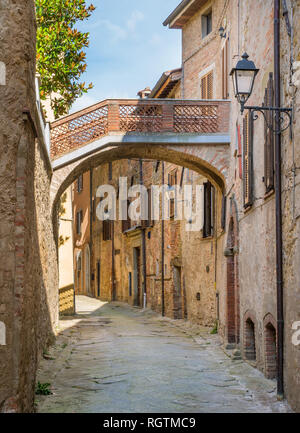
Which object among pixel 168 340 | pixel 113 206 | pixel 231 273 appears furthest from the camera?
pixel 113 206

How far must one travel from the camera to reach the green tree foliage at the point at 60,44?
46.0ft

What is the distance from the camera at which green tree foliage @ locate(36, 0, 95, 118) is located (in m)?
14.0

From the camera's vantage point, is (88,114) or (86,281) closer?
(88,114)

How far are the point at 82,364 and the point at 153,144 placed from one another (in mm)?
6015

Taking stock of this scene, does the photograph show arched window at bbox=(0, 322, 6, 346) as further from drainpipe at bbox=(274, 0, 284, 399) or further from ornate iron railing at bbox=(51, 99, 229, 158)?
ornate iron railing at bbox=(51, 99, 229, 158)

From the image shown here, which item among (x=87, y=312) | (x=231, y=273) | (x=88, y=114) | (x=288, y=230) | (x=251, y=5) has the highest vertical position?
(x=251, y=5)

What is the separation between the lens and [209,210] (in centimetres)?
1708

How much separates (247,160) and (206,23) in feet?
28.8

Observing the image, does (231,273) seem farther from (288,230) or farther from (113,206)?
(113,206)

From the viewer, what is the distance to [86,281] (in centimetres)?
3659

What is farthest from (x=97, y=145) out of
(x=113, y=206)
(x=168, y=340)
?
(x=113, y=206)

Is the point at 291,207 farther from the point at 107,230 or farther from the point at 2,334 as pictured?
the point at 107,230

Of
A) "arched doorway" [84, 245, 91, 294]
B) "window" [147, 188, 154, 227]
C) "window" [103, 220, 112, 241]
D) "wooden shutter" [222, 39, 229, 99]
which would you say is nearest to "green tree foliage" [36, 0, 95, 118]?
"wooden shutter" [222, 39, 229, 99]

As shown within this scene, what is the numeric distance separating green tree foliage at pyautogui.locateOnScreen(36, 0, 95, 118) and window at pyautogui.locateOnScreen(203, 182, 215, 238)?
14.8 ft
